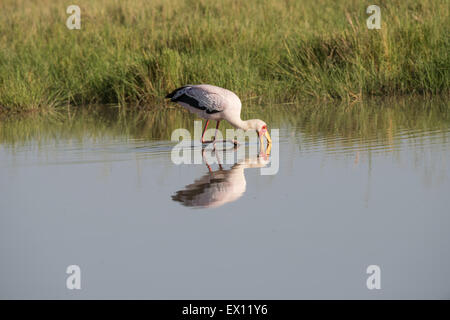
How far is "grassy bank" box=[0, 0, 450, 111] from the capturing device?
1353cm

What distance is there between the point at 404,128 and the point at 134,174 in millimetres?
3547

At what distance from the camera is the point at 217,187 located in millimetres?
7363

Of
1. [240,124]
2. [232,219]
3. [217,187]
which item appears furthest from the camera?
[240,124]

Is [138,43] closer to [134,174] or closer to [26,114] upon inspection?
[26,114]

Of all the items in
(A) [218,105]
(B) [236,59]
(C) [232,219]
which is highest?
(B) [236,59]

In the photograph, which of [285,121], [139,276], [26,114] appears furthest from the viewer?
[26,114]

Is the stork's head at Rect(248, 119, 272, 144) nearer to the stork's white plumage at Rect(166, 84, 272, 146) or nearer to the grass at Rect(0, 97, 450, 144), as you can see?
the stork's white plumage at Rect(166, 84, 272, 146)

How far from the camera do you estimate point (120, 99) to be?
46.3 feet

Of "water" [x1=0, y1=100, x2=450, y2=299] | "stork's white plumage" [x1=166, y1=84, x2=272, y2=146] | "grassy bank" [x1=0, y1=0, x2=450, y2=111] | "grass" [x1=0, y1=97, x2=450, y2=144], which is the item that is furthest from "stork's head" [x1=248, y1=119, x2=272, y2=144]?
"grassy bank" [x1=0, y1=0, x2=450, y2=111]

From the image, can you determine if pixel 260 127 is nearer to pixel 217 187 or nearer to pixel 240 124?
pixel 240 124

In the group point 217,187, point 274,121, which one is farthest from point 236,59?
point 217,187

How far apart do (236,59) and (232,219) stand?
8.11 metres

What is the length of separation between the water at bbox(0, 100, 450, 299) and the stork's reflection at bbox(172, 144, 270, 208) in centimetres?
2

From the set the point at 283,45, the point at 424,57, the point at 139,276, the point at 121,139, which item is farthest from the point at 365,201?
the point at 283,45
